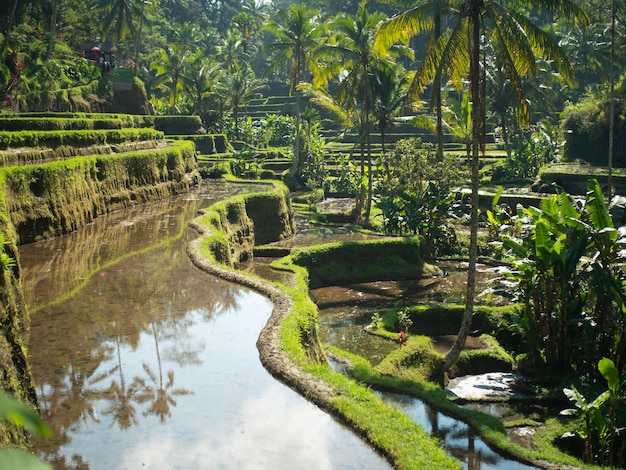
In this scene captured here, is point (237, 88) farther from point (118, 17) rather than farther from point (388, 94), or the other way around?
point (388, 94)

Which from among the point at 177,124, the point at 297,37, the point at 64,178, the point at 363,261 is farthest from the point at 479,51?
the point at 177,124

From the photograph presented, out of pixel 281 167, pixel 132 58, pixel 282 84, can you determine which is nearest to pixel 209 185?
pixel 281 167

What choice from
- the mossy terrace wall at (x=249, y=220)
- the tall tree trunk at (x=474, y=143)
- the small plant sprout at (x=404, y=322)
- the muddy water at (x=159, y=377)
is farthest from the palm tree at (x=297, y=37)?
the tall tree trunk at (x=474, y=143)

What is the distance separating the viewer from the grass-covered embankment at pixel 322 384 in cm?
807

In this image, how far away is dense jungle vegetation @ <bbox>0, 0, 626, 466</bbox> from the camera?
13.8 meters

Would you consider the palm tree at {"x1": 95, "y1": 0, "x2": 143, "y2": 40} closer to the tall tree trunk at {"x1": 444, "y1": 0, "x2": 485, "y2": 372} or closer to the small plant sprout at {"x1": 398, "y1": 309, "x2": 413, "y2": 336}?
the small plant sprout at {"x1": 398, "y1": 309, "x2": 413, "y2": 336}

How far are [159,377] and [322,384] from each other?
6.90 ft

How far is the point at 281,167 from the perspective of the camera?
1832 inches

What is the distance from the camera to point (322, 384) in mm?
9648

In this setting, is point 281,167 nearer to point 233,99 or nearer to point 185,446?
point 233,99

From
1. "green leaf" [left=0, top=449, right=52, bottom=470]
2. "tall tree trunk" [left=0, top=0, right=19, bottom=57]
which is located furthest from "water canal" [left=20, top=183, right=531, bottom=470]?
"tall tree trunk" [left=0, top=0, right=19, bottom=57]

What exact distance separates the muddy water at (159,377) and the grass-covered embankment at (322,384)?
7.4 inches

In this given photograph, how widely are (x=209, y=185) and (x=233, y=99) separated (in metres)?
21.1

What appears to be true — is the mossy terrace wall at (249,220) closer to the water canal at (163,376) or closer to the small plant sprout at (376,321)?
the small plant sprout at (376,321)
